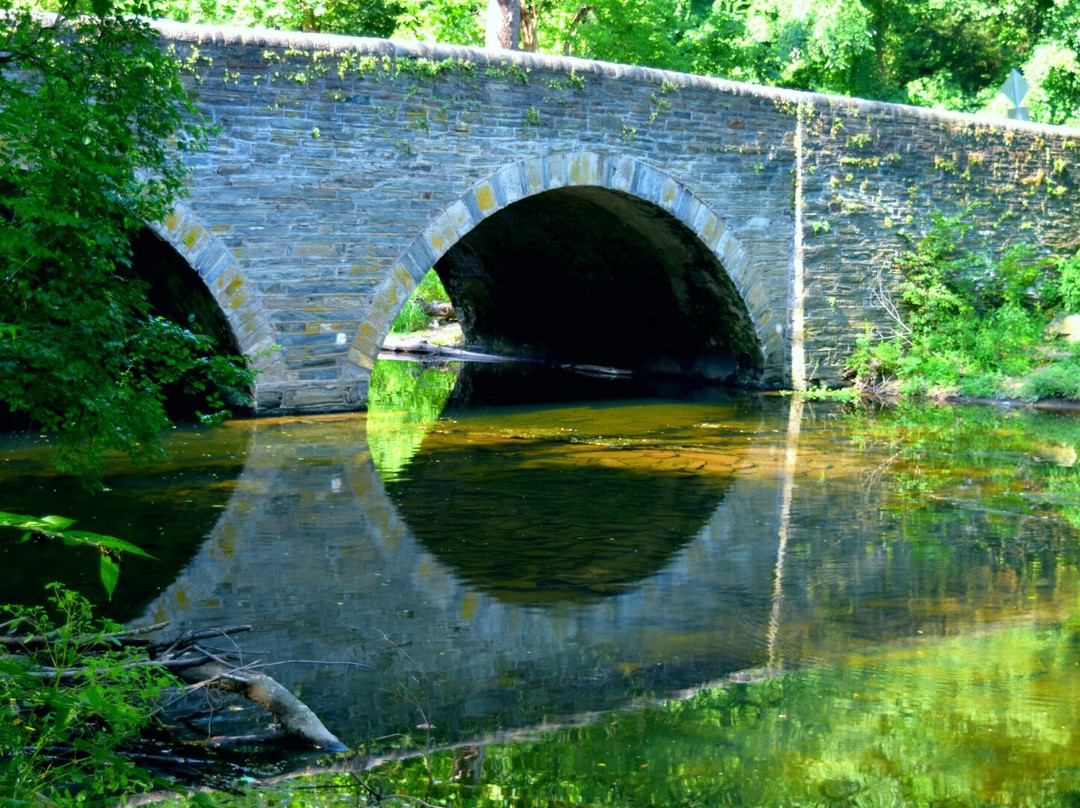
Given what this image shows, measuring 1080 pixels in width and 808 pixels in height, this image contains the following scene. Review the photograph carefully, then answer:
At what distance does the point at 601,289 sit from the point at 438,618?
1056cm

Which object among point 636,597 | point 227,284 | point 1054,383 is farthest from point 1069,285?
point 636,597

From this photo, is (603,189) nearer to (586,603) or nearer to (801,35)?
(586,603)

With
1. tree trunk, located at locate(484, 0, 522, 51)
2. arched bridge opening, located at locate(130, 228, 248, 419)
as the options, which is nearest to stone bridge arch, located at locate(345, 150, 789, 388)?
arched bridge opening, located at locate(130, 228, 248, 419)

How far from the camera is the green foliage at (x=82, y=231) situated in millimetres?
3873

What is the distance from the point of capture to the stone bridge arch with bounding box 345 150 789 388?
10.9 metres

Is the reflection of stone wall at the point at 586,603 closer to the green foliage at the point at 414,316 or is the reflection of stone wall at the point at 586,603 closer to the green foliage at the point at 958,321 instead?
the green foliage at the point at 958,321

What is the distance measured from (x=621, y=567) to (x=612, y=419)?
5.30 metres

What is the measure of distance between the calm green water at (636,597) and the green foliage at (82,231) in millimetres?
1083

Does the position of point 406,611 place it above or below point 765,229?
below

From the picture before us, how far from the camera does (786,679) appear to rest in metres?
4.47

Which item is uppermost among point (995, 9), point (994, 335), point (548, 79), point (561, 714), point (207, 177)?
point (995, 9)

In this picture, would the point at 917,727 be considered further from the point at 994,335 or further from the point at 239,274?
the point at 994,335

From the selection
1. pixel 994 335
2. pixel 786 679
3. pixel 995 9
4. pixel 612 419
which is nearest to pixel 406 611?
pixel 786 679

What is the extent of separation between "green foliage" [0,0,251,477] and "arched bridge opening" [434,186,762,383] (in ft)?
26.2
